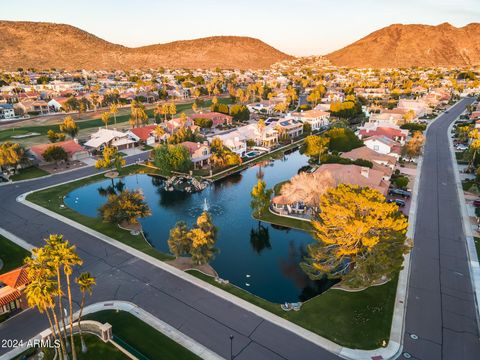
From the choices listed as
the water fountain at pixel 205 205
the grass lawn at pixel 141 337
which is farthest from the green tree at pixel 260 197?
the grass lawn at pixel 141 337

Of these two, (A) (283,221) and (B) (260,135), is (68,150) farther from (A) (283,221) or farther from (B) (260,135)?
(A) (283,221)

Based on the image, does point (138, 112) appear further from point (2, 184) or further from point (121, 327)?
point (121, 327)

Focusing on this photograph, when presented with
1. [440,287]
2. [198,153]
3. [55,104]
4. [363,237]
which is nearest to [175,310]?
[363,237]

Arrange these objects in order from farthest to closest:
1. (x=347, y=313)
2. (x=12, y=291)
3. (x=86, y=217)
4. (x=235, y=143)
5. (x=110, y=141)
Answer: (x=110, y=141) → (x=235, y=143) → (x=86, y=217) → (x=12, y=291) → (x=347, y=313)

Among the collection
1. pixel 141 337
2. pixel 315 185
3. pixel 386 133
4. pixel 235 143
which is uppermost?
pixel 315 185

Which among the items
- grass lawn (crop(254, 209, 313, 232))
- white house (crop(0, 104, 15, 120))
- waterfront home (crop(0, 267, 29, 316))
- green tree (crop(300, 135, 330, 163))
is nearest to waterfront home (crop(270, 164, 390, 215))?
grass lawn (crop(254, 209, 313, 232))

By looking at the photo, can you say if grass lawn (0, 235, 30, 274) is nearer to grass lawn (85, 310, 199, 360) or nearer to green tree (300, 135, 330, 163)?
grass lawn (85, 310, 199, 360)

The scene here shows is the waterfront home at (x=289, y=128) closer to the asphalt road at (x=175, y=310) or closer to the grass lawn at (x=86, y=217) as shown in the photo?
the grass lawn at (x=86, y=217)
